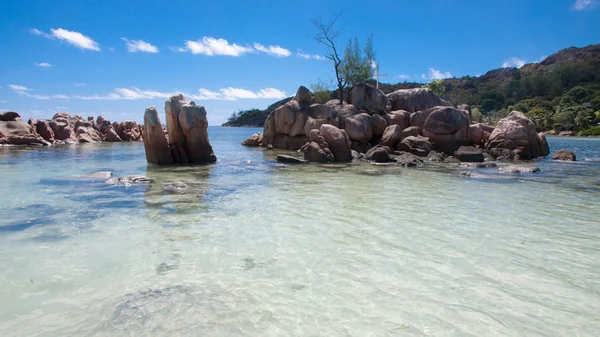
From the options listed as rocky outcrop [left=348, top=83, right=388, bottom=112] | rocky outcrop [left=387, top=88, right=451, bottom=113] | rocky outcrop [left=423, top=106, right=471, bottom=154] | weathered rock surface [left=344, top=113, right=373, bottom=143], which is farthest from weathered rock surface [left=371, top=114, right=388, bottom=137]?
rocky outcrop [left=387, top=88, right=451, bottom=113]

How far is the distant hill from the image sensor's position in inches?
3248

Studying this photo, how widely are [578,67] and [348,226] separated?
150644 millimetres

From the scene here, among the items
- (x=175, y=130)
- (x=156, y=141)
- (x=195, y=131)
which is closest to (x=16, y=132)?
(x=156, y=141)

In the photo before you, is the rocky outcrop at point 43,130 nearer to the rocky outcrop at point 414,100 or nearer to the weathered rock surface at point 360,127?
the weathered rock surface at point 360,127

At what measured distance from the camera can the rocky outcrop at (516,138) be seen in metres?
26.3

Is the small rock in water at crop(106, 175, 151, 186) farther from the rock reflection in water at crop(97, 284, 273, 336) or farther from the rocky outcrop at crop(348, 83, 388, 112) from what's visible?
the rocky outcrop at crop(348, 83, 388, 112)

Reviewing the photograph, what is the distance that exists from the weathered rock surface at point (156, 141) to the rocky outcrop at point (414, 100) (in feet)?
73.1

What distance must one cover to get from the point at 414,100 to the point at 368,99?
4.61 meters

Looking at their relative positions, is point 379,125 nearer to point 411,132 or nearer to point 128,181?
point 411,132

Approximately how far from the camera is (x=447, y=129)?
26500 mm

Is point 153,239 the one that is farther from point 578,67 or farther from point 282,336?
point 578,67

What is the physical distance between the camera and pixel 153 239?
7.22 meters

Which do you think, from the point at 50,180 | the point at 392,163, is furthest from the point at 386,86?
the point at 50,180

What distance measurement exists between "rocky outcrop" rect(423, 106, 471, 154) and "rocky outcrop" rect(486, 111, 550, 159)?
1.98 m
